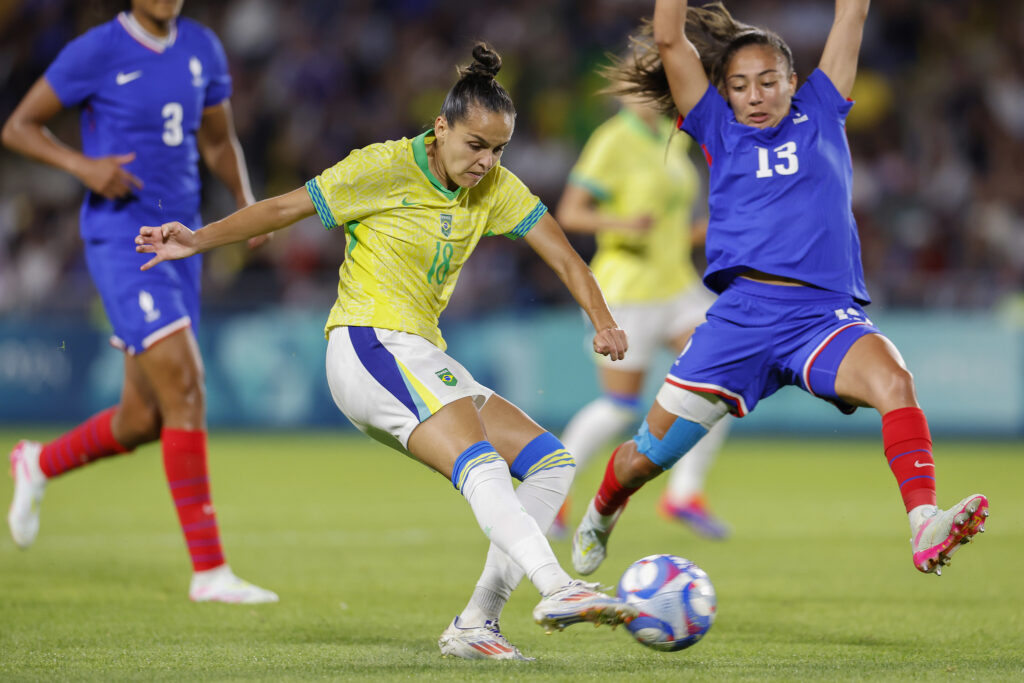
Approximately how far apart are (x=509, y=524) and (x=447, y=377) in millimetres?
632

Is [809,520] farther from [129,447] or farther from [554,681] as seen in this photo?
[554,681]

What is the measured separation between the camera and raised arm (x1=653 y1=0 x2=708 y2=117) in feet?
17.5

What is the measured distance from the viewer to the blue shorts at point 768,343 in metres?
4.92

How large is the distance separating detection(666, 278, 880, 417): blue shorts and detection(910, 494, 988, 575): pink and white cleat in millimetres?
726

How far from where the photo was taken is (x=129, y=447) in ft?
21.6

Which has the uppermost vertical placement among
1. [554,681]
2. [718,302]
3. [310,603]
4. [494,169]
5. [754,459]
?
[494,169]

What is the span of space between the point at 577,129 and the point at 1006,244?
5.59m

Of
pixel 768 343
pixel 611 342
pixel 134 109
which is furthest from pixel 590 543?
pixel 134 109

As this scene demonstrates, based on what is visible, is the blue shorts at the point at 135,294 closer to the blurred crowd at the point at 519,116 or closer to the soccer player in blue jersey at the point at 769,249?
the soccer player in blue jersey at the point at 769,249

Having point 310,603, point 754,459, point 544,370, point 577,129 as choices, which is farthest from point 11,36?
point 310,603

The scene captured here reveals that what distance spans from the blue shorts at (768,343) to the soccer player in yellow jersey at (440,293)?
63 cm

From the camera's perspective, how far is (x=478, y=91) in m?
4.48

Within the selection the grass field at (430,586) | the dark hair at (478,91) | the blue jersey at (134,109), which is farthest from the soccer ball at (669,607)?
the blue jersey at (134,109)

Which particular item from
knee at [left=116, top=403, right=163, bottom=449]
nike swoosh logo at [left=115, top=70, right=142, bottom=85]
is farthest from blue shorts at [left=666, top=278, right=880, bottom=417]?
nike swoosh logo at [left=115, top=70, right=142, bottom=85]
